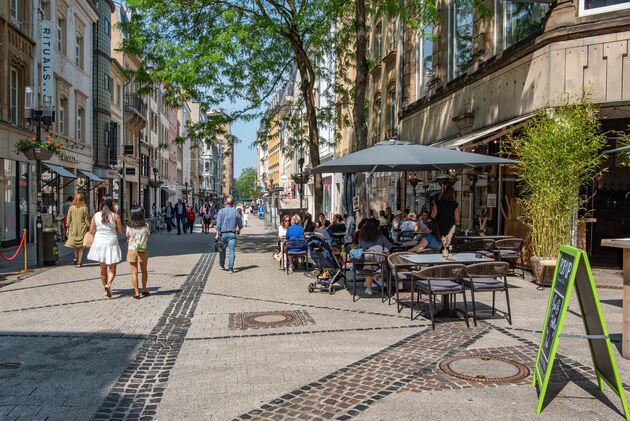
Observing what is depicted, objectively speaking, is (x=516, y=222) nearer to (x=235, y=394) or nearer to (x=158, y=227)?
(x=235, y=394)

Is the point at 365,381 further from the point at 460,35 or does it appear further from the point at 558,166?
the point at 460,35

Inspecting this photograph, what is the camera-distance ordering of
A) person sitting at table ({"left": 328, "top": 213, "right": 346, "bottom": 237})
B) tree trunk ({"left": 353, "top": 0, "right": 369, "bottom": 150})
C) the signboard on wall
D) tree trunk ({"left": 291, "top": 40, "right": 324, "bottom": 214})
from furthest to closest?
the signboard on wall
tree trunk ({"left": 291, "top": 40, "right": 324, "bottom": 214})
person sitting at table ({"left": 328, "top": 213, "right": 346, "bottom": 237})
tree trunk ({"left": 353, "top": 0, "right": 369, "bottom": 150})

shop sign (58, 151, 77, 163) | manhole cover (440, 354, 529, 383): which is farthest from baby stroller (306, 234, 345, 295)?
shop sign (58, 151, 77, 163)

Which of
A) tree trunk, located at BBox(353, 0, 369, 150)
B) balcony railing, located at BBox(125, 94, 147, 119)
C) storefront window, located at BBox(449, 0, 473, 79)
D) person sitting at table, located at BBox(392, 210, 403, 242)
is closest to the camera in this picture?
tree trunk, located at BBox(353, 0, 369, 150)

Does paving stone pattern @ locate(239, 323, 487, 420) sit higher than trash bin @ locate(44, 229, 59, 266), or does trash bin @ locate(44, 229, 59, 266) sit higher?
trash bin @ locate(44, 229, 59, 266)

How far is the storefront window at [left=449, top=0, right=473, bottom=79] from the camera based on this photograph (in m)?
15.6

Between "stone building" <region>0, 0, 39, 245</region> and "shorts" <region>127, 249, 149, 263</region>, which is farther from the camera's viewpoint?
"stone building" <region>0, 0, 39, 245</region>

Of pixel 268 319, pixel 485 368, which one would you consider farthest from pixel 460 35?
pixel 485 368

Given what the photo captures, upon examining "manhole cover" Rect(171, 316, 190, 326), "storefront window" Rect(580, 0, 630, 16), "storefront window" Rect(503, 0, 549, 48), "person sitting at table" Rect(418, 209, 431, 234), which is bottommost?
"manhole cover" Rect(171, 316, 190, 326)

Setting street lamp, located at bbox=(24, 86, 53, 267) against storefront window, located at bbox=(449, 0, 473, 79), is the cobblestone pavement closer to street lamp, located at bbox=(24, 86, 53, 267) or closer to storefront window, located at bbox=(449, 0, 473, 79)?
street lamp, located at bbox=(24, 86, 53, 267)

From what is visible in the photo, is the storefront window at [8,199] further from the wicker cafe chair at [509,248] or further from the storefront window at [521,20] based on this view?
the storefront window at [521,20]

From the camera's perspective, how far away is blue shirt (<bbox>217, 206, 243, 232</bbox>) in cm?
1245

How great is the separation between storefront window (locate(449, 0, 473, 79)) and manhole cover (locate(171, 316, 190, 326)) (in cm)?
1124

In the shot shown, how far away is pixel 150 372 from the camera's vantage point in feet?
17.2
